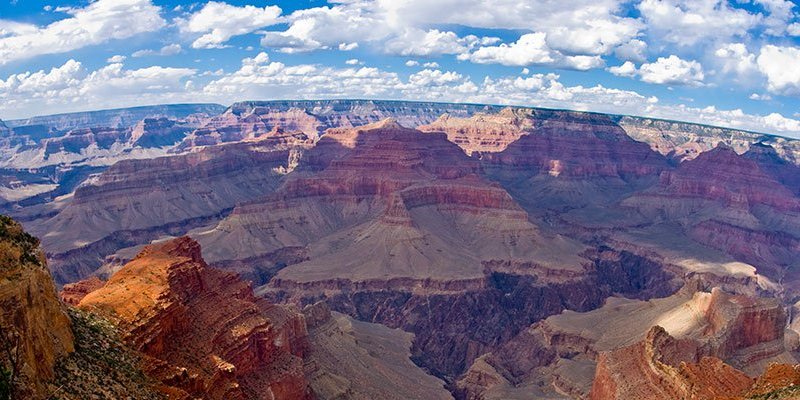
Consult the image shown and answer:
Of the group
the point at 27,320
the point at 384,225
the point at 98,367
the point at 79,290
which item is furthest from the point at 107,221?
the point at 27,320

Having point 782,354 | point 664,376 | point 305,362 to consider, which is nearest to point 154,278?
point 305,362

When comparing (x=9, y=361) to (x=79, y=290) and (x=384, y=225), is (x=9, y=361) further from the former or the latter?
(x=384, y=225)

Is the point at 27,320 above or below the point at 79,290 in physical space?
above

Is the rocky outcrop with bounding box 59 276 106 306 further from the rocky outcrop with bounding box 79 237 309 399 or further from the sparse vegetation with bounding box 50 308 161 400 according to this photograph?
the sparse vegetation with bounding box 50 308 161 400

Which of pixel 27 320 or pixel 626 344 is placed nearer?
pixel 27 320

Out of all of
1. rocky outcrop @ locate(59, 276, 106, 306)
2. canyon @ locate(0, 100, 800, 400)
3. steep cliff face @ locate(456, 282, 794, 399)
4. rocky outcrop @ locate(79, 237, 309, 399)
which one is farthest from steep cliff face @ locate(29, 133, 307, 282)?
steep cliff face @ locate(456, 282, 794, 399)

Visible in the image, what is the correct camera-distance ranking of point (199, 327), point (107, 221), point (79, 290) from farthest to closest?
point (107, 221), point (79, 290), point (199, 327)

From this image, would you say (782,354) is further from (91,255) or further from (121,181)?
(121,181)
